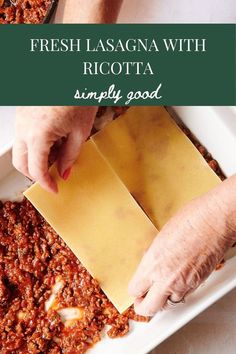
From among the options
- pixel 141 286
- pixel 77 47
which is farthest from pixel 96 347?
pixel 77 47

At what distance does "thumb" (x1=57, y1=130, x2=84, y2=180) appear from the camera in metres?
1.59

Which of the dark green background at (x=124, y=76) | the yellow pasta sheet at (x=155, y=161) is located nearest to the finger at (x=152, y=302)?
the yellow pasta sheet at (x=155, y=161)

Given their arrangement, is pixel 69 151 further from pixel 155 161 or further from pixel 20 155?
pixel 155 161

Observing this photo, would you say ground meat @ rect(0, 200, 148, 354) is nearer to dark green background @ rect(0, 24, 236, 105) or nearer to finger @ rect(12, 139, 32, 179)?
finger @ rect(12, 139, 32, 179)

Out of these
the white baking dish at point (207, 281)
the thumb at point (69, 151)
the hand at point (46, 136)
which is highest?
the hand at point (46, 136)

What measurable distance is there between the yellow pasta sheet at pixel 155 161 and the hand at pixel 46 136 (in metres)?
0.16

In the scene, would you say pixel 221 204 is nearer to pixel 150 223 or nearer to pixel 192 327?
pixel 150 223

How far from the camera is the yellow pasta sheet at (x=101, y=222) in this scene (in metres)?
1.70

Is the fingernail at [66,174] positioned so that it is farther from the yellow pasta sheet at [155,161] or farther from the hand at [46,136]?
the yellow pasta sheet at [155,161]

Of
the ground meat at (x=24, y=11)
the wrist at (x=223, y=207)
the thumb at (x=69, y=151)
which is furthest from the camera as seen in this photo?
the ground meat at (x=24, y=11)

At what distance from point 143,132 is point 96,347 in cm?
58

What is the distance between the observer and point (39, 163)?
1.54 meters

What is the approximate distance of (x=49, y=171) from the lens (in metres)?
1.66

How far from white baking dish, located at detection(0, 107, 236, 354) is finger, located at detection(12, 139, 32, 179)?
0.31 ft
